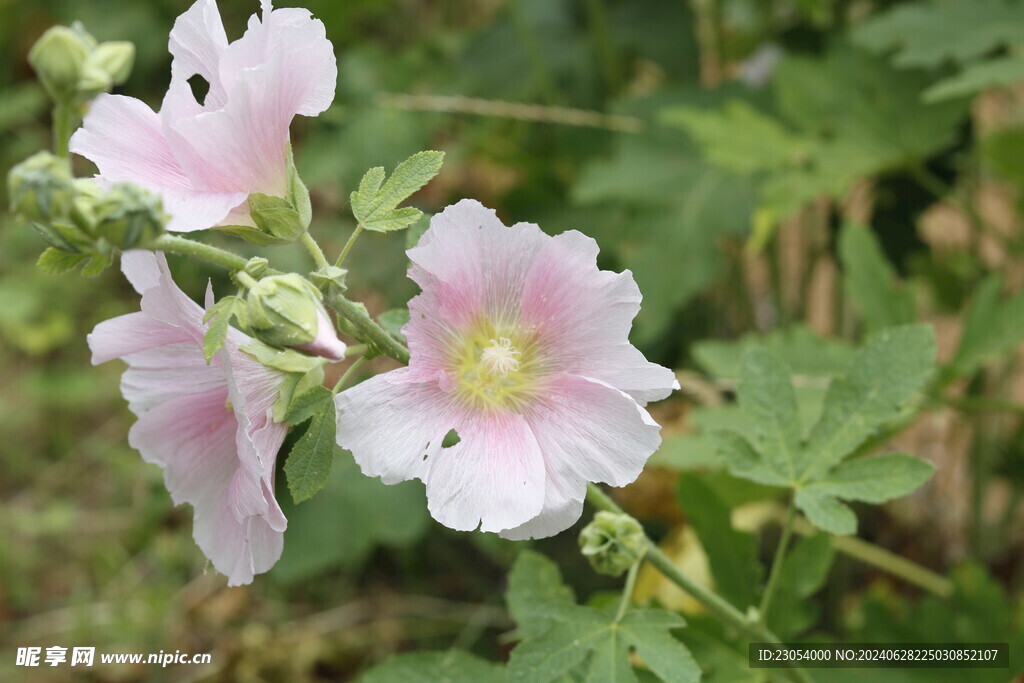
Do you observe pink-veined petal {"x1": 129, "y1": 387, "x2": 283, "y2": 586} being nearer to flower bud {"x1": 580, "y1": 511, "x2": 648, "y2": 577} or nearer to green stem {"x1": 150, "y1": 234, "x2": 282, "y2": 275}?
green stem {"x1": 150, "y1": 234, "x2": 282, "y2": 275}

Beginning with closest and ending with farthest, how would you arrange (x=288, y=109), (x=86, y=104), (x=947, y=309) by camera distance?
(x=86, y=104) < (x=288, y=109) < (x=947, y=309)

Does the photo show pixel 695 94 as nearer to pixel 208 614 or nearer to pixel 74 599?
pixel 208 614

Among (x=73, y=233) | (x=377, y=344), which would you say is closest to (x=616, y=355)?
(x=377, y=344)

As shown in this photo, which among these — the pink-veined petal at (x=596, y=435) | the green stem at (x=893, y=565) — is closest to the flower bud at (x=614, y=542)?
the pink-veined petal at (x=596, y=435)

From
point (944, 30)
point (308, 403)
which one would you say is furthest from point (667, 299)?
point (308, 403)

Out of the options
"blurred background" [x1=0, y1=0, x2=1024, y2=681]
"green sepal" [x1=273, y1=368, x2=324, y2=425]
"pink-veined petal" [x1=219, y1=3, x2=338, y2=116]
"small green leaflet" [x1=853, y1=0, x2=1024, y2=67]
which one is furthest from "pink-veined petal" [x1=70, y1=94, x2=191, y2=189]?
"small green leaflet" [x1=853, y1=0, x2=1024, y2=67]
